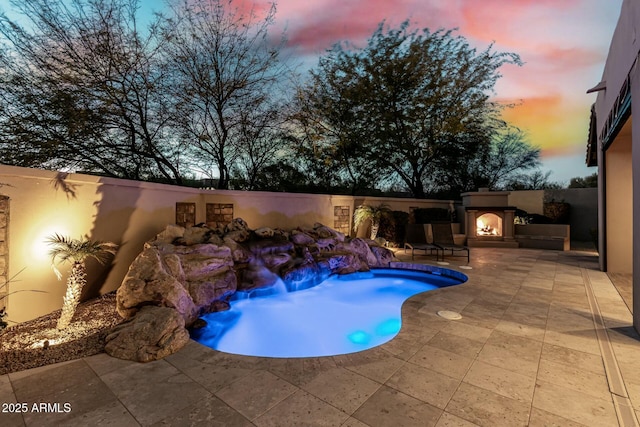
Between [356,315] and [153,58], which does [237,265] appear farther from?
[153,58]

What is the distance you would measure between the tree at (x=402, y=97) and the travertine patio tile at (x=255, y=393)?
37.1 ft

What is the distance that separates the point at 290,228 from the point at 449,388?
7.48 meters

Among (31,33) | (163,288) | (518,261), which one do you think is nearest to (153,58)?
(31,33)

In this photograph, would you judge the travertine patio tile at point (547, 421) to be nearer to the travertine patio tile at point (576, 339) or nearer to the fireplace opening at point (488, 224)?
the travertine patio tile at point (576, 339)

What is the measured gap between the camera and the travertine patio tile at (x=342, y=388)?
7.14 ft

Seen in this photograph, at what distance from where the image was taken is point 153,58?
307 inches

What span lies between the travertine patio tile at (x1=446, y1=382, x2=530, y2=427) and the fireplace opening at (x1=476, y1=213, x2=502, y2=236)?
10995mm

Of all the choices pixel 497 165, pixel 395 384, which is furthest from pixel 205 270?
pixel 497 165

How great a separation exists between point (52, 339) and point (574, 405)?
5660 millimetres

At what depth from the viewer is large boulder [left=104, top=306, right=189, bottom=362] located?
2945mm

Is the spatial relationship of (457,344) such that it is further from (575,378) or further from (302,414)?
(302,414)

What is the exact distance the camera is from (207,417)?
2012mm

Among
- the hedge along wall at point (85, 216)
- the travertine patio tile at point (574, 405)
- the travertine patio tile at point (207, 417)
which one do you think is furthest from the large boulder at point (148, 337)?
the travertine patio tile at point (574, 405)

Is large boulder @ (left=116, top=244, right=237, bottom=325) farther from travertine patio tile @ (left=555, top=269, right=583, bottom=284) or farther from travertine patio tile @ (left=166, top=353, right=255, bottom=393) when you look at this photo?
travertine patio tile @ (left=555, top=269, right=583, bottom=284)
